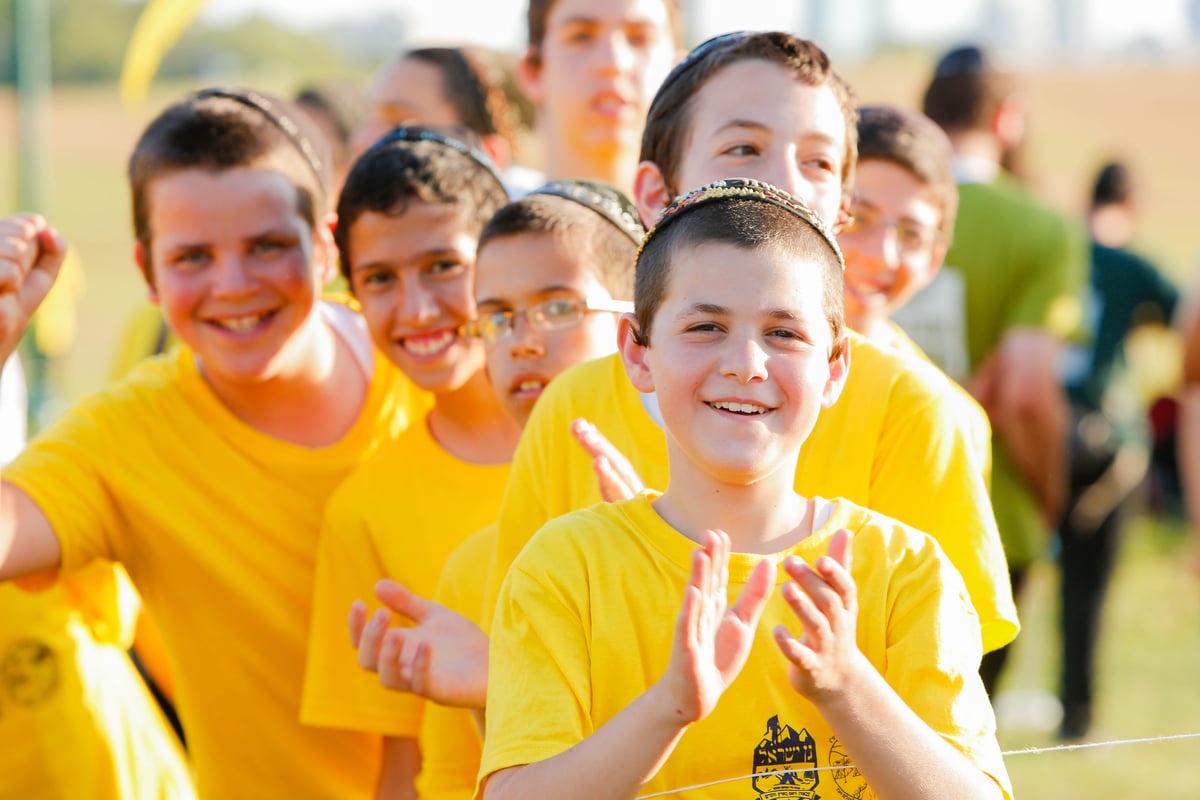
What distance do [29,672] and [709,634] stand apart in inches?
93.0

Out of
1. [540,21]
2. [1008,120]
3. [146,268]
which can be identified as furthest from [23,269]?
[1008,120]

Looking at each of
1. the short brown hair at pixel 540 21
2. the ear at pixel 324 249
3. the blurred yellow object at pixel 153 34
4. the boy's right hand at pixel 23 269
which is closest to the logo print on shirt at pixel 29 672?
the boy's right hand at pixel 23 269

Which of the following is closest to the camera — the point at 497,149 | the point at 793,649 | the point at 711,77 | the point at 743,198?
the point at 793,649

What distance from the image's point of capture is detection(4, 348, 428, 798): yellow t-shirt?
3484 millimetres

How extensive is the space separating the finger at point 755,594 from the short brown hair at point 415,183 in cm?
175

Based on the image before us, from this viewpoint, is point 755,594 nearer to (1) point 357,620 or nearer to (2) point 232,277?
(1) point 357,620

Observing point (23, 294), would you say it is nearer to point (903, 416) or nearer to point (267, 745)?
point (267, 745)

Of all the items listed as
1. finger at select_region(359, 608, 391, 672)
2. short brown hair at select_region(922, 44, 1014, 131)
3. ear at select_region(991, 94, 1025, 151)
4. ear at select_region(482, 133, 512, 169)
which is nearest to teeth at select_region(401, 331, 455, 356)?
finger at select_region(359, 608, 391, 672)

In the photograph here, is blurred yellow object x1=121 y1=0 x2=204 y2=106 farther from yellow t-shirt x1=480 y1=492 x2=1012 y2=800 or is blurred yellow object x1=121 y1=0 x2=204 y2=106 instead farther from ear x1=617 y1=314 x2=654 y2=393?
yellow t-shirt x1=480 y1=492 x2=1012 y2=800

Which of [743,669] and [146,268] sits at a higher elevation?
[146,268]

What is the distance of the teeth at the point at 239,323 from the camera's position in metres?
3.52

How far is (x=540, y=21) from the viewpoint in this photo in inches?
183

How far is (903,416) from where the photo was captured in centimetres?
261

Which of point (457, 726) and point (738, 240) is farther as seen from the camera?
point (457, 726)
